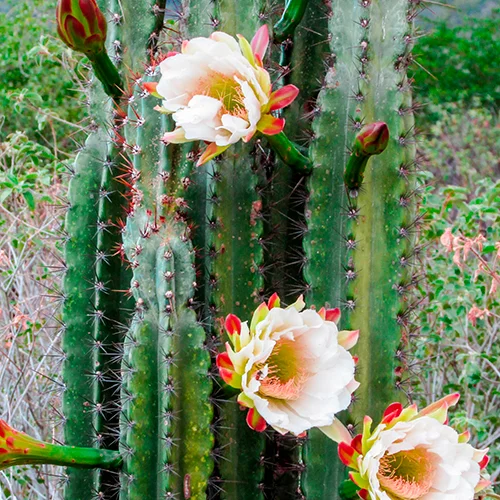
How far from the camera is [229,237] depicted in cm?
125

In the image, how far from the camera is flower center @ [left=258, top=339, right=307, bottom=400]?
1056 millimetres

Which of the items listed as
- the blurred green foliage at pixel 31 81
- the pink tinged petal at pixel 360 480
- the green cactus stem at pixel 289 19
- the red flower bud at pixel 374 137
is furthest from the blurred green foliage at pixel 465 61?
the pink tinged petal at pixel 360 480

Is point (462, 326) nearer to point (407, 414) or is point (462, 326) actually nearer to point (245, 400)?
point (407, 414)

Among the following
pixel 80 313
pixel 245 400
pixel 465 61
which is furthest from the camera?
pixel 465 61

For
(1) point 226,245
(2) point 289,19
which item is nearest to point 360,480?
(1) point 226,245

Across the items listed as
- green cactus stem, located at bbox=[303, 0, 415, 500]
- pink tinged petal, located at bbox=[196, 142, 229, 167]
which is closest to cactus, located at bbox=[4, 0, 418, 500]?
green cactus stem, located at bbox=[303, 0, 415, 500]

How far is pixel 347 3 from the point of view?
1.32 m

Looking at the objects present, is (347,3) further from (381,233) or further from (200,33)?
(381,233)

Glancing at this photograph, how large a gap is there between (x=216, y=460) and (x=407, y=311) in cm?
42

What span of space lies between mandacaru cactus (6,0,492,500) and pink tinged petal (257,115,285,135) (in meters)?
0.02

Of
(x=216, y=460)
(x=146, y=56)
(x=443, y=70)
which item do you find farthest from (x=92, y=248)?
(x=443, y=70)

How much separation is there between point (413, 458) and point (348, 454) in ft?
0.32

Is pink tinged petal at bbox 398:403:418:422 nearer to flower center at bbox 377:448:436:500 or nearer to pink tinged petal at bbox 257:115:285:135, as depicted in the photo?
flower center at bbox 377:448:436:500

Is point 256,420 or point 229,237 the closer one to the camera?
point 256,420
